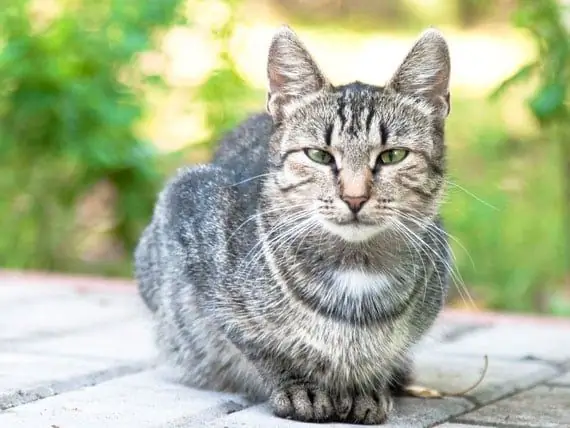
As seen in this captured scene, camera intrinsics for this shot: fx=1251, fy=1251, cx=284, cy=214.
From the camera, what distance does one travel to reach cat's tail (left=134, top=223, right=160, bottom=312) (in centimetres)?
389

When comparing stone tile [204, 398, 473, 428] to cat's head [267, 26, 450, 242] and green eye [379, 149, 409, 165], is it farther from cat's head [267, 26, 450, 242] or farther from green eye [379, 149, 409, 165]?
green eye [379, 149, 409, 165]

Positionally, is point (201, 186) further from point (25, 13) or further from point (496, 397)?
point (25, 13)

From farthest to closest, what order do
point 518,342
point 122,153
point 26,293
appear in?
point 122,153, point 26,293, point 518,342

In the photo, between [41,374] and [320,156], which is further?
[41,374]

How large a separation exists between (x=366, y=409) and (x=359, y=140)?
0.69 metres

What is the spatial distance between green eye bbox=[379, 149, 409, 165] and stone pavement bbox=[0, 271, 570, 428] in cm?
67

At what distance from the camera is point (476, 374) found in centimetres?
388

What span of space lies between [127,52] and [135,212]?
2.63 feet

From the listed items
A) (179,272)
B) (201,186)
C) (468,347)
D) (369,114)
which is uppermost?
(369,114)

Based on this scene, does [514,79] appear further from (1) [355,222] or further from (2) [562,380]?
(1) [355,222]

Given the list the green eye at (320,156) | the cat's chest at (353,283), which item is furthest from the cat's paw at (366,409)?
the green eye at (320,156)

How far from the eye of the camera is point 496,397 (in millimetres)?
3553

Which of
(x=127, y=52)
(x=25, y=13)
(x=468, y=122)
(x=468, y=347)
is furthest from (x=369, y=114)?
(x=468, y=122)

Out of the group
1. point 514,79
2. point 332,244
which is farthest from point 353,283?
point 514,79
